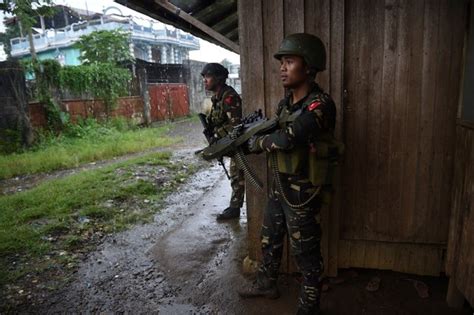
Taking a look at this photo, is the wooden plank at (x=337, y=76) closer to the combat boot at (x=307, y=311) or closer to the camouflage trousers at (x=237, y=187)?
the combat boot at (x=307, y=311)

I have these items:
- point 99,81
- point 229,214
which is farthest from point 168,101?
point 229,214

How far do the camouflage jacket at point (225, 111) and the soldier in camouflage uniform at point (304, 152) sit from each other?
185 centimetres

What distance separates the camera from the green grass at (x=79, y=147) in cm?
775

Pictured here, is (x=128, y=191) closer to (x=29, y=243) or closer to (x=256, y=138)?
(x=29, y=243)

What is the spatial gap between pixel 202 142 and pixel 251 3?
791cm

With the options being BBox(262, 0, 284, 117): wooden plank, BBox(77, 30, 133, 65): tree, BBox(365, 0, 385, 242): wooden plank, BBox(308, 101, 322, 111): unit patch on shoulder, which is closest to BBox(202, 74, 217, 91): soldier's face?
BBox(262, 0, 284, 117): wooden plank

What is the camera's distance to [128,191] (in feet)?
18.3

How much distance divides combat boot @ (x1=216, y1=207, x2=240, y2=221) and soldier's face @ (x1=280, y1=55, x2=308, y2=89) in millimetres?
2589

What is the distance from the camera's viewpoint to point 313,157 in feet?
7.14

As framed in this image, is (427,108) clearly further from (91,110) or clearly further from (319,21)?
(91,110)

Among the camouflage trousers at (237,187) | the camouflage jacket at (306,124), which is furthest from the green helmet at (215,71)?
the camouflage jacket at (306,124)

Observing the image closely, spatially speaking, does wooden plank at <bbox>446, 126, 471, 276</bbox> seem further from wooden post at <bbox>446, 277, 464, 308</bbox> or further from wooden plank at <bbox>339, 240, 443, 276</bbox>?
wooden plank at <bbox>339, 240, 443, 276</bbox>

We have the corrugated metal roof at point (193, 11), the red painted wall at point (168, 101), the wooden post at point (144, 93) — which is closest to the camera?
the corrugated metal roof at point (193, 11)

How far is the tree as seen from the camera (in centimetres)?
1551
